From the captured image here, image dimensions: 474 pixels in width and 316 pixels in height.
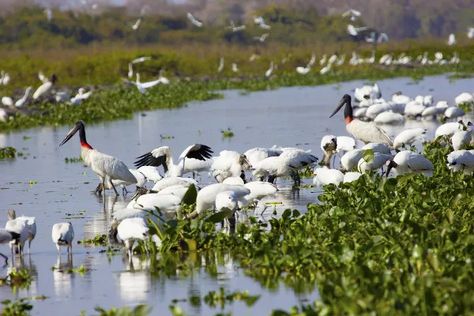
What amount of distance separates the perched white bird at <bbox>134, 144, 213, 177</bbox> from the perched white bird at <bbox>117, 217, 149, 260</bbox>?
4201 millimetres

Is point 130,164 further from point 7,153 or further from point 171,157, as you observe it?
point 7,153

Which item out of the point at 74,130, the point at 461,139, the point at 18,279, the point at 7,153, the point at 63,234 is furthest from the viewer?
the point at 7,153

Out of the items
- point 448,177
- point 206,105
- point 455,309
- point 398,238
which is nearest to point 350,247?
point 398,238

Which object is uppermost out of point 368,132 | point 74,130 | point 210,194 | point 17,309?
point 74,130

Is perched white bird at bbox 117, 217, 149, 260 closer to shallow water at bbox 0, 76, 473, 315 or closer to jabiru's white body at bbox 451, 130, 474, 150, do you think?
shallow water at bbox 0, 76, 473, 315

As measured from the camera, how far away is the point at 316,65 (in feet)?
202

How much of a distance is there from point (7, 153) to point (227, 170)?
784 centimetres

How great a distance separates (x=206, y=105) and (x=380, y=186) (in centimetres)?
2350

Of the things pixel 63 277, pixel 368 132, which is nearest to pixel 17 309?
pixel 63 277

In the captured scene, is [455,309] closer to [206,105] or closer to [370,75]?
[206,105]

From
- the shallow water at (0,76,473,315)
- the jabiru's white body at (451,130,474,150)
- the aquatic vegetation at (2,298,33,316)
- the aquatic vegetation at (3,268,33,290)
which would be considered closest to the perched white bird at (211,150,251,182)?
the shallow water at (0,76,473,315)

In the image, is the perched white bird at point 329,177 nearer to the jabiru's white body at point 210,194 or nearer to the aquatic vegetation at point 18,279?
the jabiru's white body at point 210,194

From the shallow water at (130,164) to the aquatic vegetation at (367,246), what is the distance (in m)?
0.30

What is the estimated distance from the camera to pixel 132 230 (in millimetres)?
9711
